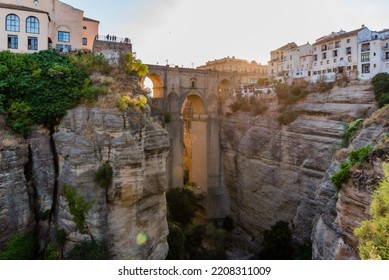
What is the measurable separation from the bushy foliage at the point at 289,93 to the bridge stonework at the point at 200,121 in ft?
24.9

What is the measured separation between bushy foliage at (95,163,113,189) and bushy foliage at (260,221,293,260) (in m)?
15.3

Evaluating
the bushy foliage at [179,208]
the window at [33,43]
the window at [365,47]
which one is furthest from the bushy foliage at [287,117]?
the window at [33,43]

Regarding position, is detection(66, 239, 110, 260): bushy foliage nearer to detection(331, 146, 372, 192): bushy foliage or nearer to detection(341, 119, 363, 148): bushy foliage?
detection(331, 146, 372, 192): bushy foliage

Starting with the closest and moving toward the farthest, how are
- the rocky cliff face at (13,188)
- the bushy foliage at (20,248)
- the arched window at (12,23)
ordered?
the bushy foliage at (20,248)
the rocky cliff face at (13,188)
the arched window at (12,23)

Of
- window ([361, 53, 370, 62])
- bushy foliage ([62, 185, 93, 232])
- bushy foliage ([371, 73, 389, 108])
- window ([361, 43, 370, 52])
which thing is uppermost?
window ([361, 43, 370, 52])

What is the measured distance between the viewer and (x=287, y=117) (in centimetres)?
2817

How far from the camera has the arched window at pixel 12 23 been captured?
20016 mm

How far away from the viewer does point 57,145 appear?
15.2 m

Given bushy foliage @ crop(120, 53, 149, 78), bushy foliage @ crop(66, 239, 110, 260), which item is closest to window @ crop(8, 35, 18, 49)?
bushy foliage @ crop(120, 53, 149, 78)

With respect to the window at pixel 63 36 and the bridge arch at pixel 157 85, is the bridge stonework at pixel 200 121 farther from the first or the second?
the window at pixel 63 36

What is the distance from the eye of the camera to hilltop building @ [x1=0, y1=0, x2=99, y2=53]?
20078 mm

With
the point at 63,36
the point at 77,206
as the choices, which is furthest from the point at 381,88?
the point at 63,36

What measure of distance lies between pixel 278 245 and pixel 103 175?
51.8ft

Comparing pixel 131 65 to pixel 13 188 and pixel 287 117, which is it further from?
pixel 287 117
